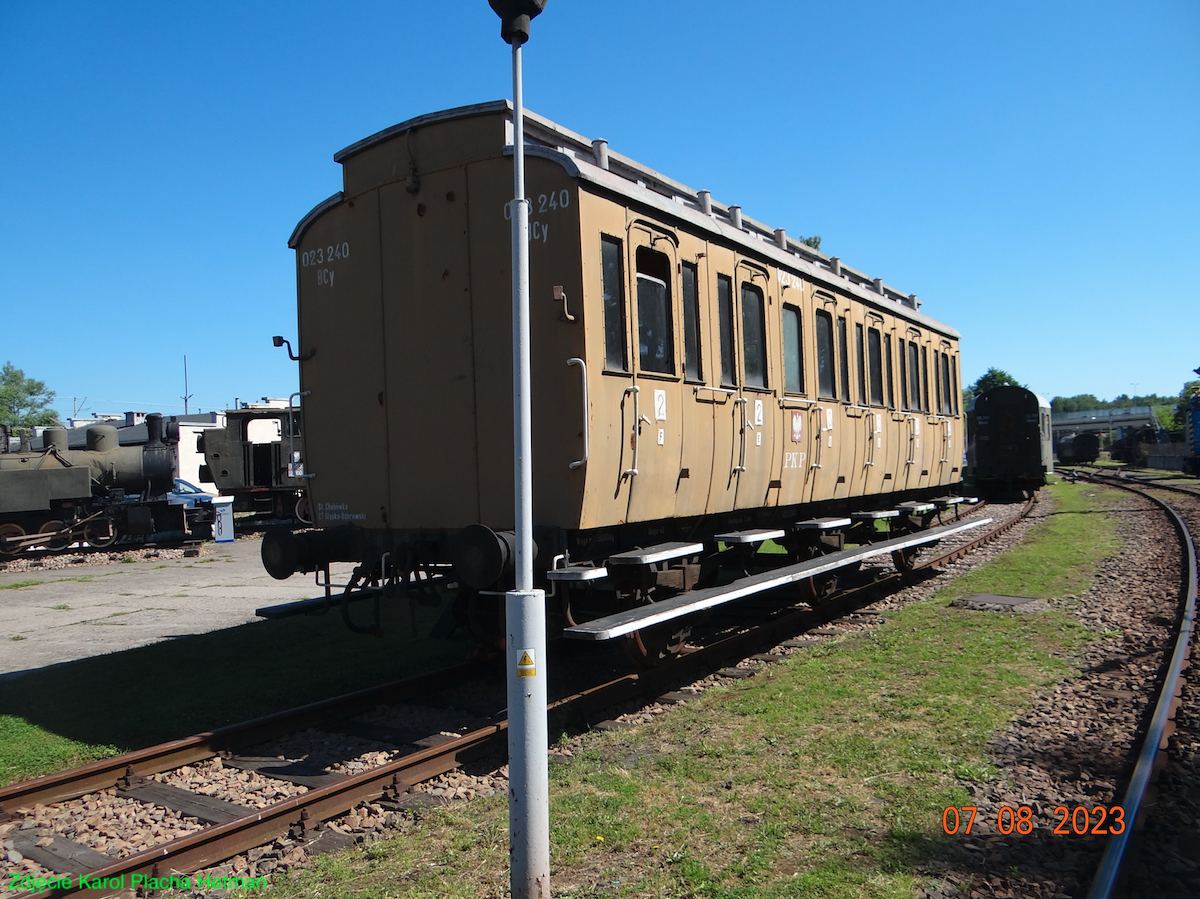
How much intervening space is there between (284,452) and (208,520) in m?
2.86

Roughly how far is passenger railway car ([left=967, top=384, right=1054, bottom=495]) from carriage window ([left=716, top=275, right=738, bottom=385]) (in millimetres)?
22275

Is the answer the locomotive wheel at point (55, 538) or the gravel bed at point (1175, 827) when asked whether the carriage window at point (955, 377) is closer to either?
the gravel bed at point (1175, 827)

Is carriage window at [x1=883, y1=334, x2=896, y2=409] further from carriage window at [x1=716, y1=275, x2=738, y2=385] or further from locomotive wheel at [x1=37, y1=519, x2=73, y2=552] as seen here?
locomotive wheel at [x1=37, y1=519, x2=73, y2=552]

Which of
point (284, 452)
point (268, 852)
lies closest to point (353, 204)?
point (268, 852)

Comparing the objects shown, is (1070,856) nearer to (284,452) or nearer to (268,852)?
(268,852)

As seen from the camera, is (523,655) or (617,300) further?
(617,300)

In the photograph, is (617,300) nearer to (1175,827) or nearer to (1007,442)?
(1175,827)

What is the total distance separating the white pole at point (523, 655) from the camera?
11.5 ft

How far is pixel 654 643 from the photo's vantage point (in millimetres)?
6652

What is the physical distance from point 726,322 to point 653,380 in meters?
1.50

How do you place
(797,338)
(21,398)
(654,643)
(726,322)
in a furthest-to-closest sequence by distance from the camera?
1. (21,398)
2. (797,338)
3. (726,322)
4. (654,643)

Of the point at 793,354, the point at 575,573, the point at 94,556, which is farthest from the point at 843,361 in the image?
the point at 94,556

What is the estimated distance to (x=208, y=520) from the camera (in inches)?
953

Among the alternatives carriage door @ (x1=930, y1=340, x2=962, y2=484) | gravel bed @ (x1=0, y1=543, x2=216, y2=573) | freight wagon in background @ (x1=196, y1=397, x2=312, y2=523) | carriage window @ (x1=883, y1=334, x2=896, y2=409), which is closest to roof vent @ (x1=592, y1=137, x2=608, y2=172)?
carriage window @ (x1=883, y1=334, x2=896, y2=409)
